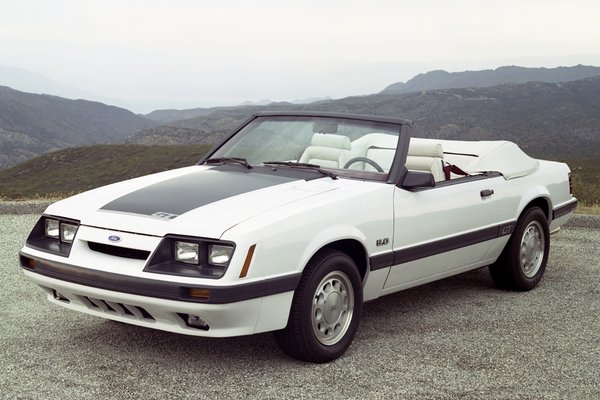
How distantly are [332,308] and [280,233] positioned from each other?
704 millimetres

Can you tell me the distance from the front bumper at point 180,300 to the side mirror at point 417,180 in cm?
128

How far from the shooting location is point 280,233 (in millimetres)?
4344

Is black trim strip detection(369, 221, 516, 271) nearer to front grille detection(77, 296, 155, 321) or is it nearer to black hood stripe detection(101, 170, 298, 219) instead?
black hood stripe detection(101, 170, 298, 219)

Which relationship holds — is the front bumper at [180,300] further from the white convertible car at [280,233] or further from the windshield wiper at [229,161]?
the windshield wiper at [229,161]

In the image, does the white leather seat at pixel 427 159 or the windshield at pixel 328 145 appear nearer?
the windshield at pixel 328 145

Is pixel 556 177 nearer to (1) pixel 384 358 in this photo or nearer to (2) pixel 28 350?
(1) pixel 384 358

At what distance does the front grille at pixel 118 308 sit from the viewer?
4.41m

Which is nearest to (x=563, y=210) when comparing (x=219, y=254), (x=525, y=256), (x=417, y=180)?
(x=525, y=256)

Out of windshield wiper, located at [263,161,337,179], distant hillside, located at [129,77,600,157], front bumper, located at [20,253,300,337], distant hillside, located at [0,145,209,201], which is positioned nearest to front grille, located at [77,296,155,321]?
front bumper, located at [20,253,300,337]

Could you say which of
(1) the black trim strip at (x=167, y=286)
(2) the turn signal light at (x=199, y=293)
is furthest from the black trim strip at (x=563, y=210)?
(2) the turn signal light at (x=199, y=293)

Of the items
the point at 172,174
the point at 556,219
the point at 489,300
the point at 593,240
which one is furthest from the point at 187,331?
the point at 593,240

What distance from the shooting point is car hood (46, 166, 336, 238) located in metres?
4.36

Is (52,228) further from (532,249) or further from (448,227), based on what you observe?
(532,249)

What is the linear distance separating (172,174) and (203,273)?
163 cm
